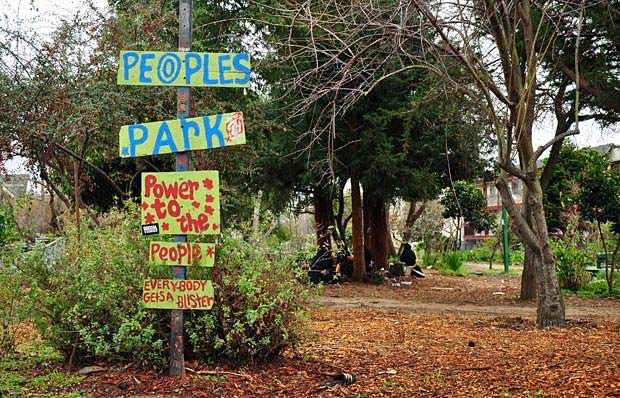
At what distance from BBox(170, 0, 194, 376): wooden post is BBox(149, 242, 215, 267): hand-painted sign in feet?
0.25

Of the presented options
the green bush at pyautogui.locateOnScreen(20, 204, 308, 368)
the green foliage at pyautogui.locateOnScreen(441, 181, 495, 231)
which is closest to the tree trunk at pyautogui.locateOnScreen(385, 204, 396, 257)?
the green foliage at pyautogui.locateOnScreen(441, 181, 495, 231)

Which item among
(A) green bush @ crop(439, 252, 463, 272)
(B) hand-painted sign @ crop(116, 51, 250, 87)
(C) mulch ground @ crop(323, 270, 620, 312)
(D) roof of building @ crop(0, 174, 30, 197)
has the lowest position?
(C) mulch ground @ crop(323, 270, 620, 312)

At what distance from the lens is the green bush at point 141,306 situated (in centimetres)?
537

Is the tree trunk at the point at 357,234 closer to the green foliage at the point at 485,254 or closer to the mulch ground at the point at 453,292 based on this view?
the mulch ground at the point at 453,292

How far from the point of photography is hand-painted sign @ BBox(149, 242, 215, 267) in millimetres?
5223

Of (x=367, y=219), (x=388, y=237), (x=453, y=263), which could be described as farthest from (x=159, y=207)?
(x=453, y=263)

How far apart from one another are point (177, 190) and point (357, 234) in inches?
502

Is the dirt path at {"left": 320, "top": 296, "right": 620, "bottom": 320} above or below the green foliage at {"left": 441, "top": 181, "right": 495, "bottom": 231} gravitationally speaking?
below

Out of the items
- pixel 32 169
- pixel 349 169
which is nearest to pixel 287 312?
pixel 32 169

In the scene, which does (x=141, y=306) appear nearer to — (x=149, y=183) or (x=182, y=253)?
(x=182, y=253)

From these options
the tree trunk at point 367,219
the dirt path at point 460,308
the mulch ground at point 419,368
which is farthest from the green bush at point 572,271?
the mulch ground at point 419,368

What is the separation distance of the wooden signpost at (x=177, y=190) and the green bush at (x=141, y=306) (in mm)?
221

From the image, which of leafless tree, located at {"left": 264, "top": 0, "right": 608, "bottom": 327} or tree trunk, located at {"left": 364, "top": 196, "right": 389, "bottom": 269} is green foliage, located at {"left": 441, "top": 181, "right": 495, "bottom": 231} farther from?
leafless tree, located at {"left": 264, "top": 0, "right": 608, "bottom": 327}

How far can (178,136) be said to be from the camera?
17.2 feet
